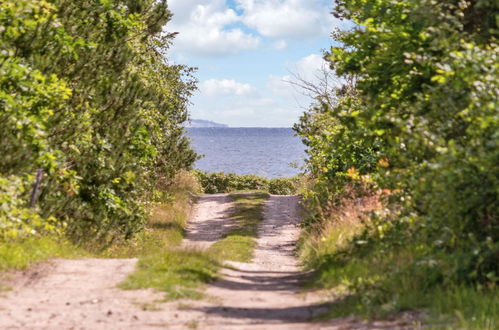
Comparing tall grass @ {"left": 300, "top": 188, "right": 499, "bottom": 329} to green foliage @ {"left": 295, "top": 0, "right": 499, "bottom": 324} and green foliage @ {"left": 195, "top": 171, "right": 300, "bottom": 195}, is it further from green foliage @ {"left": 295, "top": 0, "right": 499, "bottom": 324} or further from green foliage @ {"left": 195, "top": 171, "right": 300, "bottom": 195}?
green foliage @ {"left": 195, "top": 171, "right": 300, "bottom": 195}

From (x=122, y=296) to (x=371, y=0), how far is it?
894 centimetres

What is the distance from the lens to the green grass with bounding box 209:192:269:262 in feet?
66.5

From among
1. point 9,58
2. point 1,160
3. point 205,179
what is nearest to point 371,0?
point 9,58

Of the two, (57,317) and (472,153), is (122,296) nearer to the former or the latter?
(57,317)

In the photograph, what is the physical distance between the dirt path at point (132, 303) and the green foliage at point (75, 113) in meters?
1.42

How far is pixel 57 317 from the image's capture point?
27.8 feet

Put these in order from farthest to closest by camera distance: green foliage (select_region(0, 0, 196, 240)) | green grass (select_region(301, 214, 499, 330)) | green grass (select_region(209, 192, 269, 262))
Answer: green grass (select_region(209, 192, 269, 262)), green foliage (select_region(0, 0, 196, 240)), green grass (select_region(301, 214, 499, 330))

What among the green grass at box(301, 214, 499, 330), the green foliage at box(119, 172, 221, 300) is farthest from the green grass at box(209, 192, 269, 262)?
the green grass at box(301, 214, 499, 330)

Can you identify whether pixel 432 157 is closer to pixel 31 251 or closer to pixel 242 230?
pixel 31 251

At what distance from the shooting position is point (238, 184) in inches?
2045

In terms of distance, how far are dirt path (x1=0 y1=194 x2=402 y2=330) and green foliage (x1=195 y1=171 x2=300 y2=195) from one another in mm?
36541

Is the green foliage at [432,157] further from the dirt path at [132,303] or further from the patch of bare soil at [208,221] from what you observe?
the patch of bare soil at [208,221]

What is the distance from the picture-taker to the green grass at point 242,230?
20.3 m

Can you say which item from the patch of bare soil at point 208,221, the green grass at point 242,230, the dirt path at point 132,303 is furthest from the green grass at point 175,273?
the patch of bare soil at point 208,221
